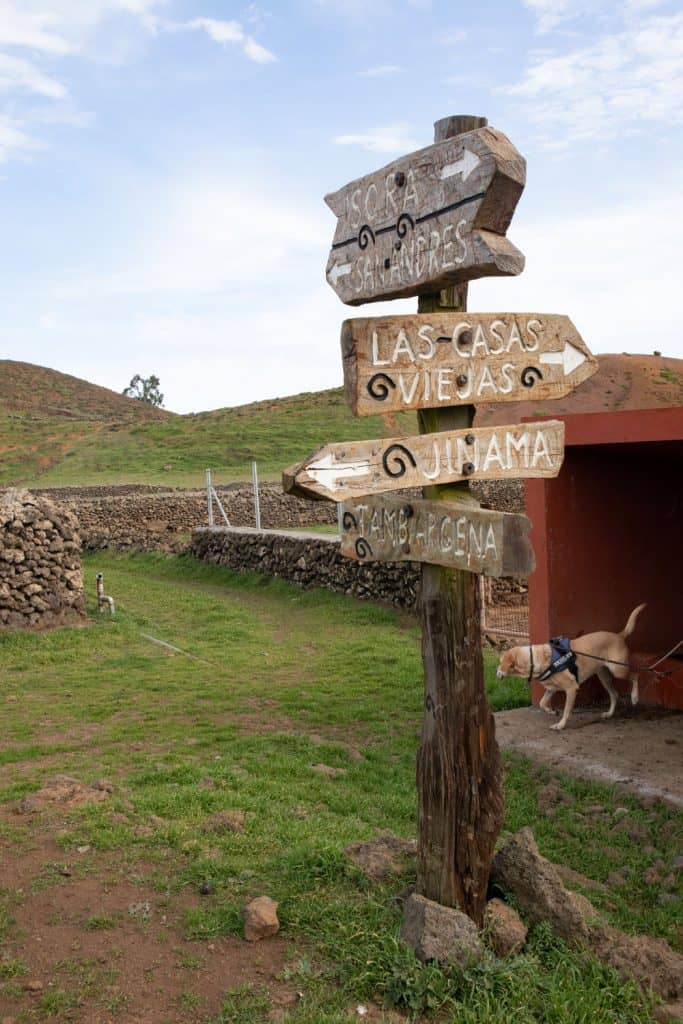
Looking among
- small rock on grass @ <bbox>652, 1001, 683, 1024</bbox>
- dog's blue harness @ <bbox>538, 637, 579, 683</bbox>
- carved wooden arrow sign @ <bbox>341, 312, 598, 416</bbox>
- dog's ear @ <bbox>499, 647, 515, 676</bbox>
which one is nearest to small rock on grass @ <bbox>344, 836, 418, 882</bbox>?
small rock on grass @ <bbox>652, 1001, 683, 1024</bbox>

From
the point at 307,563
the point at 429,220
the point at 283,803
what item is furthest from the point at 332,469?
the point at 307,563

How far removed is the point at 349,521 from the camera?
429cm

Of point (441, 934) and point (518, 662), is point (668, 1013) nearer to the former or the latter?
point (441, 934)

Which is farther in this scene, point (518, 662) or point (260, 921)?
point (518, 662)

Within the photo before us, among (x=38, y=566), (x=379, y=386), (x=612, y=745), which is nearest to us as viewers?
(x=379, y=386)

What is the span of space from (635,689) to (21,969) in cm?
645

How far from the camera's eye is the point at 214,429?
44688 mm

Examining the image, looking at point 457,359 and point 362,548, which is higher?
point 457,359

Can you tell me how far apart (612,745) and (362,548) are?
4696 millimetres

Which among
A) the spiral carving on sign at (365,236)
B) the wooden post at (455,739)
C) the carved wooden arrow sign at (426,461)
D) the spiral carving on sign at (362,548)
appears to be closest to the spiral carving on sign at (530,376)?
the carved wooden arrow sign at (426,461)

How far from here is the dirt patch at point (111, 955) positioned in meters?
3.75

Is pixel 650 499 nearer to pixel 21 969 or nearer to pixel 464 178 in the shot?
pixel 464 178

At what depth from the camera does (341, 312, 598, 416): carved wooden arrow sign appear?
12.0 feet

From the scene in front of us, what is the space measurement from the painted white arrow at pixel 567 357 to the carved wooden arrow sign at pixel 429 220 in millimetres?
442
